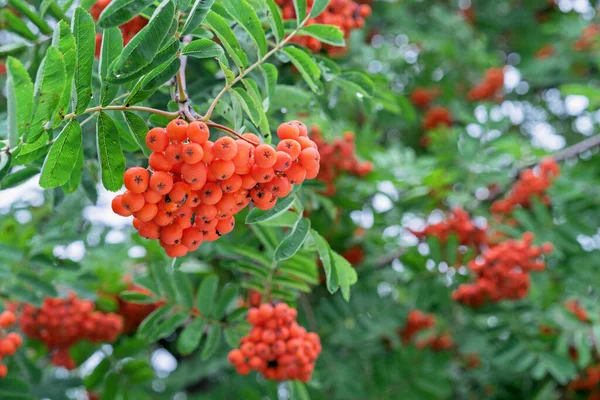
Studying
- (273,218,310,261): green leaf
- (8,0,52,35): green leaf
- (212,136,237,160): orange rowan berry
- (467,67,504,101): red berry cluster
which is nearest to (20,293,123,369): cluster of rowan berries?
(8,0,52,35): green leaf

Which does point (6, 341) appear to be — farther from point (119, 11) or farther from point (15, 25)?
point (119, 11)

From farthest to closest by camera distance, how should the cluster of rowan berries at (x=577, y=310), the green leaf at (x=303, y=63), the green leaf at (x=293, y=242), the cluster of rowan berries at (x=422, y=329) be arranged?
1. the cluster of rowan berries at (x=422, y=329)
2. the cluster of rowan berries at (x=577, y=310)
3. the green leaf at (x=303, y=63)
4. the green leaf at (x=293, y=242)

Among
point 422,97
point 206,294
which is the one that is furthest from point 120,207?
point 422,97

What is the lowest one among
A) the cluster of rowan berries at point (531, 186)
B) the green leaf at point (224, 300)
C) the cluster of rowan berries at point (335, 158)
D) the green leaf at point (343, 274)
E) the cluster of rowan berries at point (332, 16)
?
the cluster of rowan berries at point (531, 186)

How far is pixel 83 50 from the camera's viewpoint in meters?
1.47

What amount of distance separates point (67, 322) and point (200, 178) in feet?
6.23

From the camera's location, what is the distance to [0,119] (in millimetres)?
2346

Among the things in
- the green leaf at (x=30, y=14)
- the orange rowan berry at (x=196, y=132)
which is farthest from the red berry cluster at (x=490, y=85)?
the orange rowan berry at (x=196, y=132)

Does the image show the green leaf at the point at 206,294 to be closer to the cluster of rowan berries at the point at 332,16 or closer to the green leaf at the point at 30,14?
the cluster of rowan berries at the point at 332,16

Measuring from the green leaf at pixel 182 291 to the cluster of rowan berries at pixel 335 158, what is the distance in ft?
3.31

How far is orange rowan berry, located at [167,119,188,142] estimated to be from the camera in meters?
1.44

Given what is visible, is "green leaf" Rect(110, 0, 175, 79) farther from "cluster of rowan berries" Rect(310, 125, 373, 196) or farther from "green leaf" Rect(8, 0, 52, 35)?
"cluster of rowan berries" Rect(310, 125, 373, 196)

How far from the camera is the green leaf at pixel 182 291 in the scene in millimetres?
2541

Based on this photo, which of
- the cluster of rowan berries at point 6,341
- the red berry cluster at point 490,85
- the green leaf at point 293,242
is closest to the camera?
the green leaf at point 293,242
